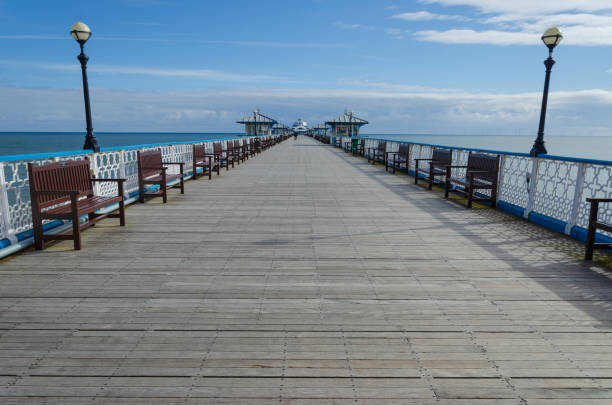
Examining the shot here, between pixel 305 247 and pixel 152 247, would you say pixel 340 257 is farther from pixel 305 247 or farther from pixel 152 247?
pixel 152 247

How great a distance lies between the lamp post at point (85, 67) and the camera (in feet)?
21.2

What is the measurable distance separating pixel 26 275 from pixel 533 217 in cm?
597

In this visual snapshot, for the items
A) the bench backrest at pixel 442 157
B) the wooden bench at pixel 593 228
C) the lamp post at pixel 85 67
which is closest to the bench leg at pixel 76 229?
the lamp post at pixel 85 67

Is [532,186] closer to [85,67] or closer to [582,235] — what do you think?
[582,235]

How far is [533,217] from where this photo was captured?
219 inches

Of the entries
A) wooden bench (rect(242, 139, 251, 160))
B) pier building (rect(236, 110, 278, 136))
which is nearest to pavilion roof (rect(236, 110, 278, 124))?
pier building (rect(236, 110, 278, 136))

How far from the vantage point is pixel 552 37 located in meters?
7.01

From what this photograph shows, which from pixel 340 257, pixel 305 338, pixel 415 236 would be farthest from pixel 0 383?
pixel 415 236

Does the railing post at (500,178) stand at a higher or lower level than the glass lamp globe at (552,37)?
lower

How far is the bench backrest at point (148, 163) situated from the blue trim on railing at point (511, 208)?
222 inches

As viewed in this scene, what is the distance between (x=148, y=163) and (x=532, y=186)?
6.18m

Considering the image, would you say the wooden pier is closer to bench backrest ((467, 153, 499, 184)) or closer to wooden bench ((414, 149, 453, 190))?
bench backrest ((467, 153, 499, 184))

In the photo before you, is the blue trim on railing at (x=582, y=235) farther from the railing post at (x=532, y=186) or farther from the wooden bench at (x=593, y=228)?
the railing post at (x=532, y=186)

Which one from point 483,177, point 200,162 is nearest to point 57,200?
point 483,177
